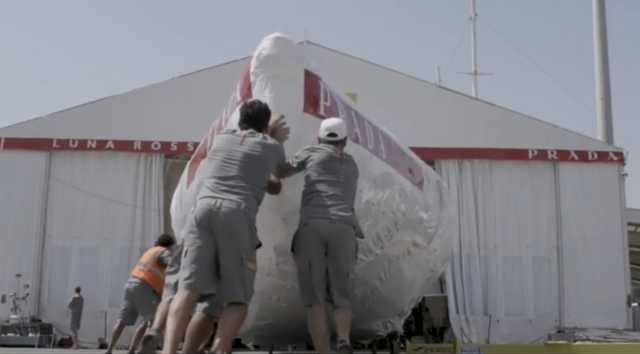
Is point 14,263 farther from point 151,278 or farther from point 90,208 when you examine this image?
point 151,278

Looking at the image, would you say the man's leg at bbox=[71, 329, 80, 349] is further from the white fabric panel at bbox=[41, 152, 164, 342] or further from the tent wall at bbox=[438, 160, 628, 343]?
the tent wall at bbox=[438, 160, 628, 343]

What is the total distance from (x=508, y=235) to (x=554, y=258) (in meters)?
0.92

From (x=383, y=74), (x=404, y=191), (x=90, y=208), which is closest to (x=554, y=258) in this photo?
(x=383, y=74)

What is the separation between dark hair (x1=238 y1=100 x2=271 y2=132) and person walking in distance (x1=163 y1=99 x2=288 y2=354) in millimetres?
150

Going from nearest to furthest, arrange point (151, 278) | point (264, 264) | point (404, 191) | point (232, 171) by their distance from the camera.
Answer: point (232, 171) < point (264, 264) < point (404, 191) < point (151, 278)

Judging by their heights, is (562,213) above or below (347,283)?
above

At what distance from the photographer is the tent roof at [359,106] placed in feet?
45.4

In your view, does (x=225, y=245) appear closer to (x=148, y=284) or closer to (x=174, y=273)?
(x=174, y=273)

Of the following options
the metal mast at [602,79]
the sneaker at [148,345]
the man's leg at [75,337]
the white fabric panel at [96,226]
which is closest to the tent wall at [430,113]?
the metal mast at [602,79]

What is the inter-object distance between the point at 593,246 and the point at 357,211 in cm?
1027

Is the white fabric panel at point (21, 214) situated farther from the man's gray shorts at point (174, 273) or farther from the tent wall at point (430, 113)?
the man's gray shorts at point (174, 273)

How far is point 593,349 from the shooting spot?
618cm

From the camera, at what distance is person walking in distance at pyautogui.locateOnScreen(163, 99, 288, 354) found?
3506 millimetres

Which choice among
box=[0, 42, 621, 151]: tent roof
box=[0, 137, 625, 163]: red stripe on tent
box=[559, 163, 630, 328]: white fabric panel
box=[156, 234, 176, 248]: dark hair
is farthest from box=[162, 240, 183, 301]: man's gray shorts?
box=[559, 163, 630, 328]: white fabric panel
